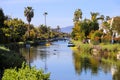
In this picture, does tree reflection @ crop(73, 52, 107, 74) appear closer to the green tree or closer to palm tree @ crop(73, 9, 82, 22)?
the green tree

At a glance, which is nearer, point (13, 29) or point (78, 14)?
point (13, 29)

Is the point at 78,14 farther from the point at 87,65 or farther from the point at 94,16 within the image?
the point at 87,65

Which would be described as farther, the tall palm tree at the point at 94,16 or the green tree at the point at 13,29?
the tall palm tree at the point at 94,16

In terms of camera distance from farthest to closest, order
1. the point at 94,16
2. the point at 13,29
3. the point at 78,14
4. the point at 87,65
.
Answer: the point at 78,14
the point at 94,16
the point at 13,29
the point at 87,65

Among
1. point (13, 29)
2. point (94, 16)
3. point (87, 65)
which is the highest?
point (94, 16)

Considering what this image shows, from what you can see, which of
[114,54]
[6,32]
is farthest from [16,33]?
[114,54]

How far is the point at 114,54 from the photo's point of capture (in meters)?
63.1

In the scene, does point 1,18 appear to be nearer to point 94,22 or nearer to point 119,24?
point 119,24

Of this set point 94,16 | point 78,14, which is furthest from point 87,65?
point 78,14

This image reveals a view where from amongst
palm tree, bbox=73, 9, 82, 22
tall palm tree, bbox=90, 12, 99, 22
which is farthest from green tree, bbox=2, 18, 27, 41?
palm tree, bbox=73, 9, 82, 22

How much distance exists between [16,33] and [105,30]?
975 inches

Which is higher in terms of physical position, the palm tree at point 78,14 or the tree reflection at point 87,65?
the palm tree at point 78,14

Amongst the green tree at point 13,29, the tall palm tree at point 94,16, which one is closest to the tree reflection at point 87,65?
the green tree at point 13,29

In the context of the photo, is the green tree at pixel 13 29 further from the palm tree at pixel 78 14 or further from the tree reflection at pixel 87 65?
the palm tree at pixel 78 14
